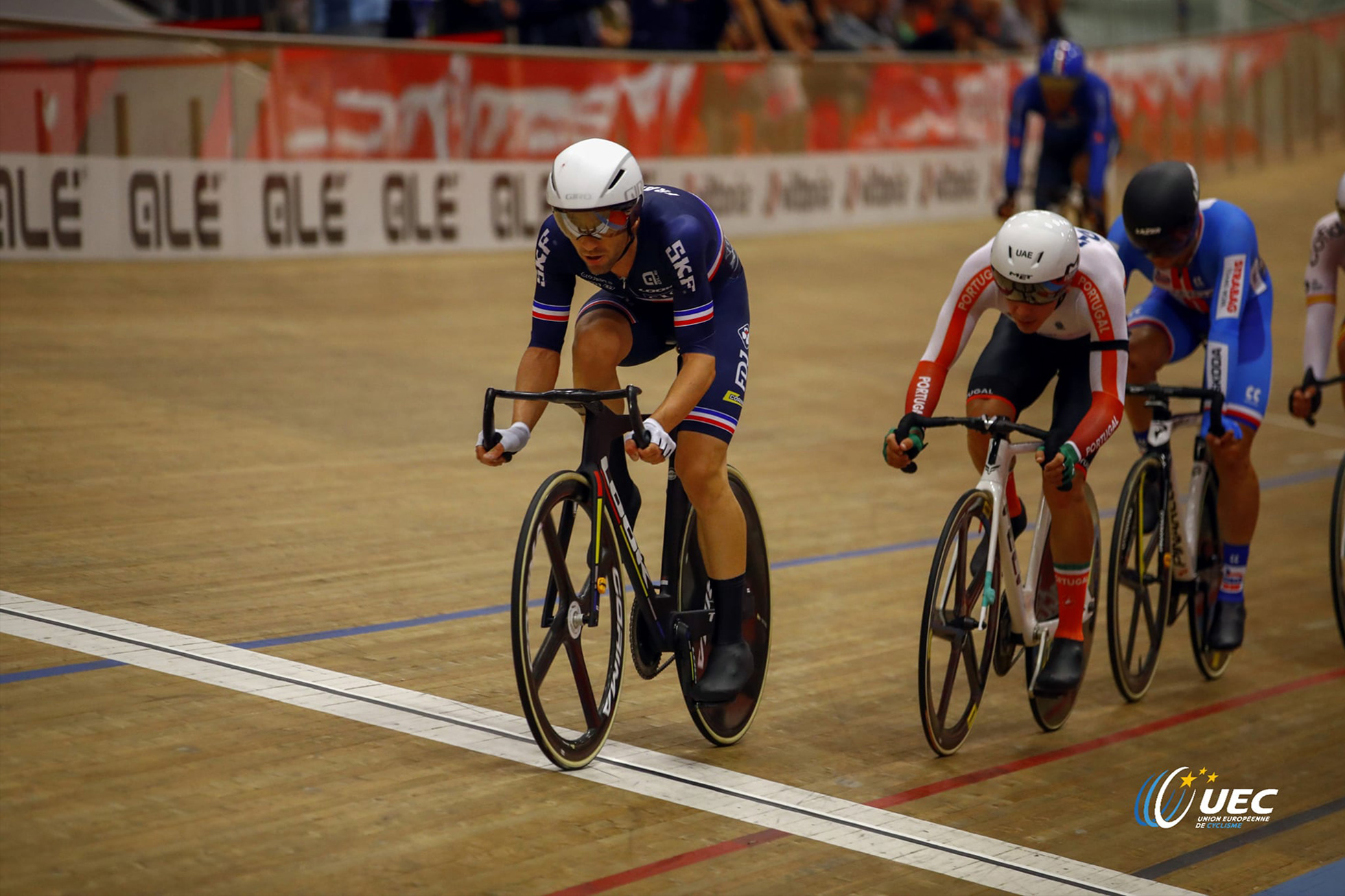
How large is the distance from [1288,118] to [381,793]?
59.1 ft

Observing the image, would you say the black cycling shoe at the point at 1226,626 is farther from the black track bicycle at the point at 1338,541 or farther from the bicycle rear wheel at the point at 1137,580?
the black track bicycle at the point at 1338,541

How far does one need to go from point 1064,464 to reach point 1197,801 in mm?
908

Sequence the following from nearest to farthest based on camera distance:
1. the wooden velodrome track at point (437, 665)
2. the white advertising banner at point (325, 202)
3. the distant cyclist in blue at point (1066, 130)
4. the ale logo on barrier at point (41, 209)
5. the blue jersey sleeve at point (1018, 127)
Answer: the wooden velodrome track at point (437, 665) → the ale logo on barrier at point (41, 209) → the white advertising banner at point (325, 202) → the distant cyclist in blue at point (1066, 130) → the blue jersey sleeve at point (1018, 127)

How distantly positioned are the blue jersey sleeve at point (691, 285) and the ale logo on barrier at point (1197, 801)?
157 cm

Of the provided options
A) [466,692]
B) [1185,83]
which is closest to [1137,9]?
[1185,83]

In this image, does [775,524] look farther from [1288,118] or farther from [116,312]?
[1288,118]

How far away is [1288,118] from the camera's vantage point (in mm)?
18703

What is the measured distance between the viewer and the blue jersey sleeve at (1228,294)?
4.70 metres

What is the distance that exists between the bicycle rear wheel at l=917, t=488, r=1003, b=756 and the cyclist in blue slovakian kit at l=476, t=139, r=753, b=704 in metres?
0.46

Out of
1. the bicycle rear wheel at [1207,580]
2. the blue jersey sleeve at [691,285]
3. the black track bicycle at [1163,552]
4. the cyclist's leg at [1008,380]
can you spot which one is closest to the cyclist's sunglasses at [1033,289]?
the cyclist's leg at [1008,380]

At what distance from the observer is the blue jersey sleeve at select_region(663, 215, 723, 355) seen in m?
3.56

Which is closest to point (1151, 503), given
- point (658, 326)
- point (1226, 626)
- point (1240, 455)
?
point (1240, 455)

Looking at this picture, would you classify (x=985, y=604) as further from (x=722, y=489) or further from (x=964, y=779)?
(x=722, y=489)

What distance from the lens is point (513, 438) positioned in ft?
11.5
